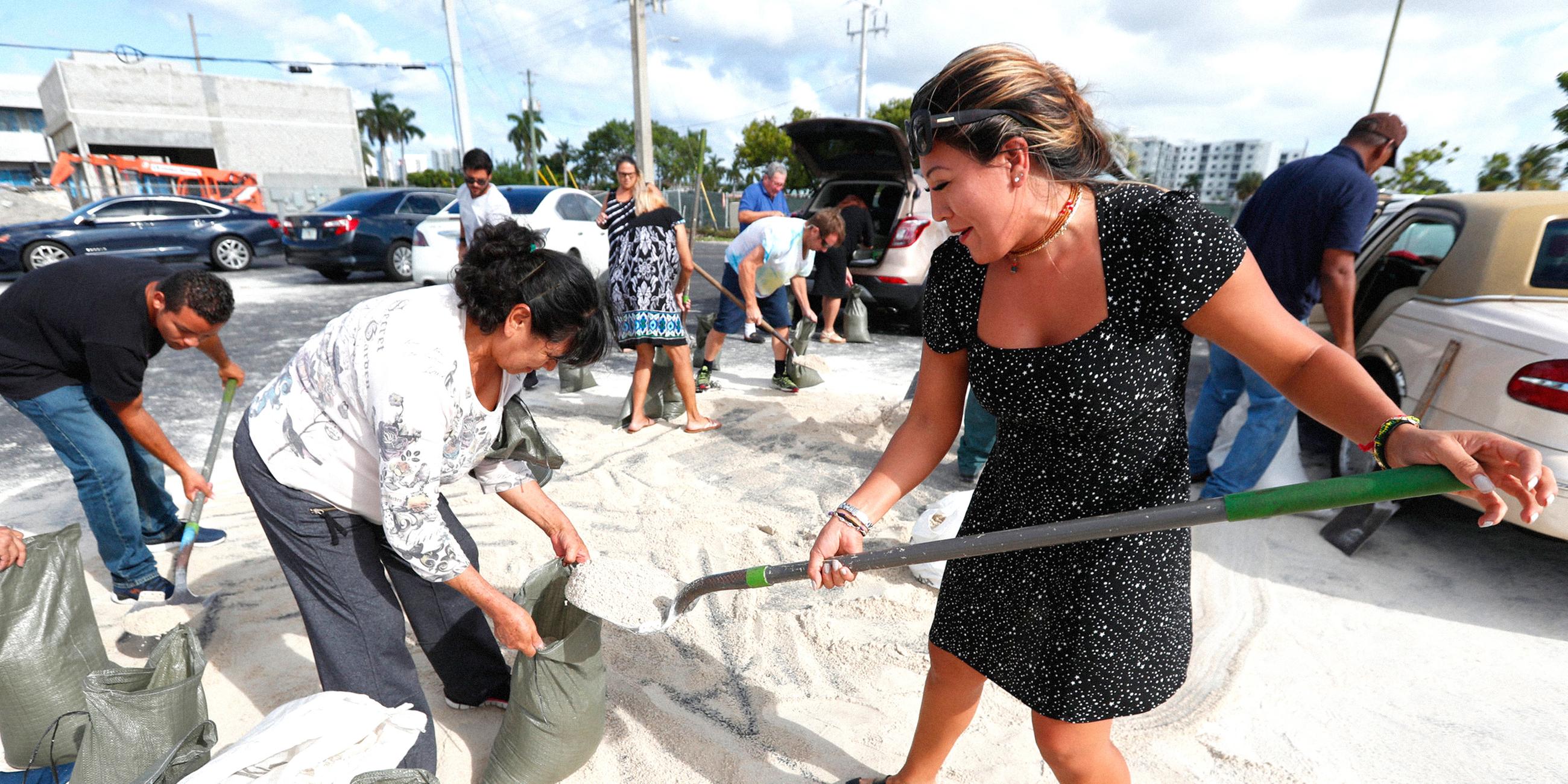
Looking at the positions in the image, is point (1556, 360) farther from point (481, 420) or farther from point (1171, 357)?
point (481, 420)

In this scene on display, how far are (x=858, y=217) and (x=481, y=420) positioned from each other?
574 cm

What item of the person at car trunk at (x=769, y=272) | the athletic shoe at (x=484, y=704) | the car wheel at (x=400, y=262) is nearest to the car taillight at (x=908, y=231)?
the person at car trunk at (x=769, y=272)

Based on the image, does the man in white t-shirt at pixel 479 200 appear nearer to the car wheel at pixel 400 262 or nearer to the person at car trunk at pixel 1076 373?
the person at car trunk at pixel 1076 373

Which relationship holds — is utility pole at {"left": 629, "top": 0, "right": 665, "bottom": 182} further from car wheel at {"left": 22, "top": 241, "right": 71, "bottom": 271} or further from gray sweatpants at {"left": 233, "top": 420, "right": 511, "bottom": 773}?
gray sweatpants at {"left": 233, "top": 420, "right": 511, "bottom": 773}

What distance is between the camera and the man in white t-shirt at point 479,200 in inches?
214

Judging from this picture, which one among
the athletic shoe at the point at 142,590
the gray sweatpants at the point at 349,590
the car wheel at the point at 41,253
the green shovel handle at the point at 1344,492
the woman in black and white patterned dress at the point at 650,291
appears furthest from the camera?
the car wheel at the point at 41,253

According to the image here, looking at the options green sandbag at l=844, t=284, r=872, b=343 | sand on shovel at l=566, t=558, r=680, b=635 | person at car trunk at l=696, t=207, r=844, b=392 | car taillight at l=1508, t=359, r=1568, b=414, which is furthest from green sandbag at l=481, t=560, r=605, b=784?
green sandbag at l=844, t=284, r=872, b=343

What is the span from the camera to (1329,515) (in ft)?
11.6

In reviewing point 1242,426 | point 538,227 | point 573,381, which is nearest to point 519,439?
point 1242,426

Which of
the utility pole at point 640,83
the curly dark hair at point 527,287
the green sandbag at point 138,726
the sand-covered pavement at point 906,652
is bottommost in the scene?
the sand-covered pavement at point 906,652

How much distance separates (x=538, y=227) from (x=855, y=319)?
3935 mm

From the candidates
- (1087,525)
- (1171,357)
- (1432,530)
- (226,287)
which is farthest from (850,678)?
(1432,530)

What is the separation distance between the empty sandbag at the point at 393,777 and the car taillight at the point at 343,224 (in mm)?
10079

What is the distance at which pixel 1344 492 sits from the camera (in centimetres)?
113
